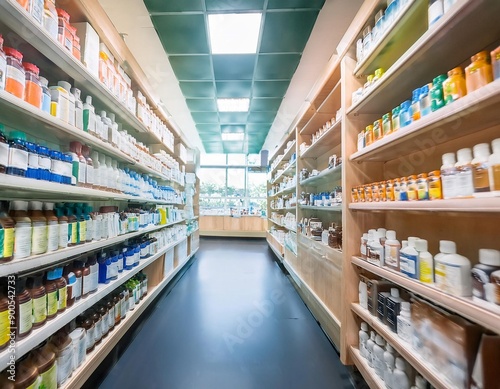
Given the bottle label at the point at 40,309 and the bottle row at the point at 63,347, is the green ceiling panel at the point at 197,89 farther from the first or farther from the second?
the bottle label at the point at 40,309

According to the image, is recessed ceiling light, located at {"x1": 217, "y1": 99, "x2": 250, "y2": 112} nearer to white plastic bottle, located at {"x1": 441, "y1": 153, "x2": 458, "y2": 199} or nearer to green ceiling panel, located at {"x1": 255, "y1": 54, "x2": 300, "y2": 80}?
green ceiling panel, located at {"x1": 255, "y1": 54, "x2": 300, "y2": 80}

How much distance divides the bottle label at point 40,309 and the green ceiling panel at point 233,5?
2977mm

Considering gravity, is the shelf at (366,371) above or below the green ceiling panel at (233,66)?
below

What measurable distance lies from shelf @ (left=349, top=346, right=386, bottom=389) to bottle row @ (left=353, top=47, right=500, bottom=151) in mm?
1398

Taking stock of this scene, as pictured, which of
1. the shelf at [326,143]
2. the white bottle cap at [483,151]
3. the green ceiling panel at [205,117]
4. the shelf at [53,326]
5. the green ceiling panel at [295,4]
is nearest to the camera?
the white bottle cap at [483,151]

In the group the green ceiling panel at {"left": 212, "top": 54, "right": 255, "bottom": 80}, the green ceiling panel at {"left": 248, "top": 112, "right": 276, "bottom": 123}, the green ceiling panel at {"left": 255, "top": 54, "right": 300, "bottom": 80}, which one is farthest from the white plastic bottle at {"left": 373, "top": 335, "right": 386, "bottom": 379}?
the green ceiling panel at {"left": 248, "top": 112, "right": 276, "bottom": 123}

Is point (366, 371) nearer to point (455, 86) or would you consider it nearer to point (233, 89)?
point (455, 86)

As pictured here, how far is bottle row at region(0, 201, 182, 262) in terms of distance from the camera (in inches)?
38.1

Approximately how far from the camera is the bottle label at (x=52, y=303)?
45.3 inches

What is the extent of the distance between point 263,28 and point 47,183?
2.91 meters

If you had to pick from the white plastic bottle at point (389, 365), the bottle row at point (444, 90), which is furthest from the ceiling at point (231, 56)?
the white plastic bottle at point (389, 365)

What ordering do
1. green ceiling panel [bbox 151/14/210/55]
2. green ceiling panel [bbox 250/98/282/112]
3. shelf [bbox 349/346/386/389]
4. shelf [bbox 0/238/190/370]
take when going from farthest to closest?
green ceiling panel [bbox 250/98/282/112] → green ceiling panel [bbox 151/14/210/55] → shelf [bbox 349/346/386/389] → shelf [bbox 0/238/190/370]

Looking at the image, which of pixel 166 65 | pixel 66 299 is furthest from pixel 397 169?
pixel 166 65

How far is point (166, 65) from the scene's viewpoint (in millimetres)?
3635
